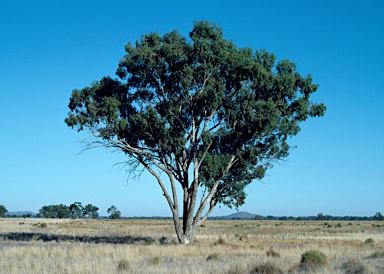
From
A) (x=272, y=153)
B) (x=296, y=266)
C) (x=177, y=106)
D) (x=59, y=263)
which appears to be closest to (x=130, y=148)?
(x=177, y=106)

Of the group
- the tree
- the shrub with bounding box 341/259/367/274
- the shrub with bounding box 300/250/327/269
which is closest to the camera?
the shrub with bounding box 341/259/367/274

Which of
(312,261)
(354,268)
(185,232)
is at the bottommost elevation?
(354,268)

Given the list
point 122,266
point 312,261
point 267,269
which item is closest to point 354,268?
point 312,261

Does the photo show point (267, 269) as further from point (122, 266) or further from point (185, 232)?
point (185, 232)

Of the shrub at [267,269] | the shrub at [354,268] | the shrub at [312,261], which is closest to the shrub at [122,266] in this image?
the shrub at [267,269]

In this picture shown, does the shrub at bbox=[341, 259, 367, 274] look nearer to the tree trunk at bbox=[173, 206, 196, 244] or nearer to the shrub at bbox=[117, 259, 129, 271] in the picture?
the shrub at bbox=[117, 259, 129, 271]

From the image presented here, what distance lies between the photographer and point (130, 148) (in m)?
31.6

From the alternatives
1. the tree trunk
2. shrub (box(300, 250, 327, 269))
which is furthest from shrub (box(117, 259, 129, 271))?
the tree trunk

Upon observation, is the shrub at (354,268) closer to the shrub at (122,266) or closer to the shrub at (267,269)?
the shrub at (267,269)

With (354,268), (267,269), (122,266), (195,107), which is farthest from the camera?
(195,107)

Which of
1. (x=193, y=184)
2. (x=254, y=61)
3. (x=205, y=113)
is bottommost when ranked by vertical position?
(x=193, y=184)

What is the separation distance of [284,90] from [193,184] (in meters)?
8.43

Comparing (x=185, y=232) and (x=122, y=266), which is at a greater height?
(x=185, y=232)

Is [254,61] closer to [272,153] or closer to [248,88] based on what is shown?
[248,88]
